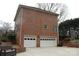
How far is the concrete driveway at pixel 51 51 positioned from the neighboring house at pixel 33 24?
214 millimetres

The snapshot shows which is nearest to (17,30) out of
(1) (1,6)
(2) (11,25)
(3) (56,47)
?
(2) (11,25)

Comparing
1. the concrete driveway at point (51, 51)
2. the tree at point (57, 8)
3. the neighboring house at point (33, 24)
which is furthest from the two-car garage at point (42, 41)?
the tree at point (57, 8)

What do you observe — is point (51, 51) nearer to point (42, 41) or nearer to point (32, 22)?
point (42, 41)

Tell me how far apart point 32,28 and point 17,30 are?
48cm

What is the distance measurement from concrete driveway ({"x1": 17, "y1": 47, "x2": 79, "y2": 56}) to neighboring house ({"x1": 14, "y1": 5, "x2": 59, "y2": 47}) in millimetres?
214

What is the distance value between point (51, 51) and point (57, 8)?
132 centimetres

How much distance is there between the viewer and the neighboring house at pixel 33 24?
8.81m

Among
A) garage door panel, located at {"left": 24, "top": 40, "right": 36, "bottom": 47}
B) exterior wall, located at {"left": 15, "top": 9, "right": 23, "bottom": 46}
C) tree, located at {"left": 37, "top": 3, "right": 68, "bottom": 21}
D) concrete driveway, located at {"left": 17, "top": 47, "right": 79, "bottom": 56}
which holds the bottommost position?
concrete driveway, located at {"left": 17, "top": 47, "right": 79, "bottom": 56}

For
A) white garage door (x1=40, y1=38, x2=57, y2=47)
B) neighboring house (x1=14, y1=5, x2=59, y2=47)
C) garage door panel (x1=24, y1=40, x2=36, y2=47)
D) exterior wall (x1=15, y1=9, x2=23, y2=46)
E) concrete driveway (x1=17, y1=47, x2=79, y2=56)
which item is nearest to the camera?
exterior wall (x1=15, y1=9, x2=23, y2=46)

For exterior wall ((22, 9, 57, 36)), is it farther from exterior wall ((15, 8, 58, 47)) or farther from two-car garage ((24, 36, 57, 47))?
two-car garage ((24, 36, 57, 47))

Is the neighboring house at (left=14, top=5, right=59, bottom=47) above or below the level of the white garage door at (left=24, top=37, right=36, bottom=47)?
above

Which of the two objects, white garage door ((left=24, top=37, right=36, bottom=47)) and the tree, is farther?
white garage door ((left=24, top=37, right=36, bottom=47))

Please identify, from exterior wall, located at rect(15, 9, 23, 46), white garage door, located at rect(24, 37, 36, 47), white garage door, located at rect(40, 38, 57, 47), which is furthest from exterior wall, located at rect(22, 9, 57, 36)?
white garage door, located at rect(40, 38, 57, 47)

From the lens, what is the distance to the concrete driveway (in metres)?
9.01
